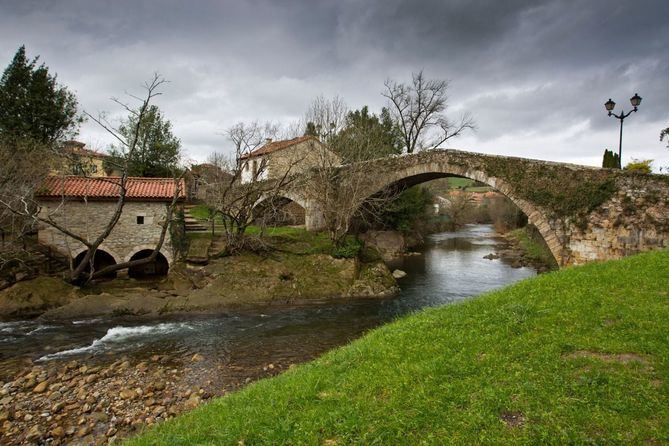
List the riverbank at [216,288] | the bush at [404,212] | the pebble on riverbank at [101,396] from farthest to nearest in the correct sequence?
1. the bush at [404,212]
2. the riverbank at [216,288]
3. the pebble on riverbank at [101,396]

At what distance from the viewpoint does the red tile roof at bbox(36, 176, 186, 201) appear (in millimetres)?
16219

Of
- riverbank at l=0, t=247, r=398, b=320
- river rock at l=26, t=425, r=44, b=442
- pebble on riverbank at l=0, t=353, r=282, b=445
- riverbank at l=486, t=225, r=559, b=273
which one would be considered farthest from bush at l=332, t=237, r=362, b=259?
river rock at l=26, t=425, r=44, b=442

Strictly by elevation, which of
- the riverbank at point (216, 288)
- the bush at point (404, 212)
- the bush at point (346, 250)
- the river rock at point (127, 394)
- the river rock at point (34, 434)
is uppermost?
the bush at point (404, 212)

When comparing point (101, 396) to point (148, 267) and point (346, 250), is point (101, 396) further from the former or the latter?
point (346, 250)

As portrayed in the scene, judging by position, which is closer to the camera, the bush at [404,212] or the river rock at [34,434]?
the river rock at [34,434]

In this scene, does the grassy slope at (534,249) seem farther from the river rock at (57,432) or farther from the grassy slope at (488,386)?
the river rock at (57,432)

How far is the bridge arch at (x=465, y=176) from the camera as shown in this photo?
14.9 meters

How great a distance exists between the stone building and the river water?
4890 mm

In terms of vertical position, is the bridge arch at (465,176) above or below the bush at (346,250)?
above

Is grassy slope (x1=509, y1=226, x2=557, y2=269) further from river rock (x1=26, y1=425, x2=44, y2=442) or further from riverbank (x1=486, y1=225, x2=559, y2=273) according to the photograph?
river rock (x1=26, y1=425, x2=44, y2=442)

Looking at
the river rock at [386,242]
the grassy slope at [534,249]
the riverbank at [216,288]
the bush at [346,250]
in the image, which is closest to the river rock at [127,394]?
the riverbank at [216,288]

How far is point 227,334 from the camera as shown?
11.7 m

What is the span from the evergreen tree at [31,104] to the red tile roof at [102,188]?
4741 mm

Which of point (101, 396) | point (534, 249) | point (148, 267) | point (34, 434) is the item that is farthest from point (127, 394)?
point (534, 249)
